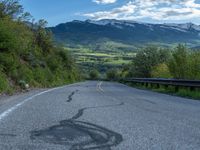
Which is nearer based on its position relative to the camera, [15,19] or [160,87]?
[160,87]

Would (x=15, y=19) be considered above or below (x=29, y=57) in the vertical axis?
above

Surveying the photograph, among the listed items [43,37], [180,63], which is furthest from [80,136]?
[43,37]

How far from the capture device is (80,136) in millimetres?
7801

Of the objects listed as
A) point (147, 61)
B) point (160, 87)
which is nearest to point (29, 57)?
point (160, 87)

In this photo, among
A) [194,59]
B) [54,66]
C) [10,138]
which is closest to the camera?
[10,138]

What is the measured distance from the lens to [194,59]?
30.8m

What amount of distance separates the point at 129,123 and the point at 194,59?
73.1ft

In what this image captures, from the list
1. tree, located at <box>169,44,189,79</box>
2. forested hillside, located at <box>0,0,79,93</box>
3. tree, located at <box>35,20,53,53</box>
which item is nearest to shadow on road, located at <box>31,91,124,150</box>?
forested hillside, located at <box>0,0,79,93</box>

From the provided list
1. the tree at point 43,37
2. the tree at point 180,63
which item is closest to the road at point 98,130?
the tree at point 180,63

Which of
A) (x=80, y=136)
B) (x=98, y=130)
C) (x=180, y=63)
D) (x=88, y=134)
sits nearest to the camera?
(x=80, y=136)

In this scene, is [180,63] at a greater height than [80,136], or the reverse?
[80,136]

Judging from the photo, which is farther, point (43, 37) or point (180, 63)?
point (43, 37)

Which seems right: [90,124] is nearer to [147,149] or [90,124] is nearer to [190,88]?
[147,149]

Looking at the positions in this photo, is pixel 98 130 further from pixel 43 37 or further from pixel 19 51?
pixel 43 37
